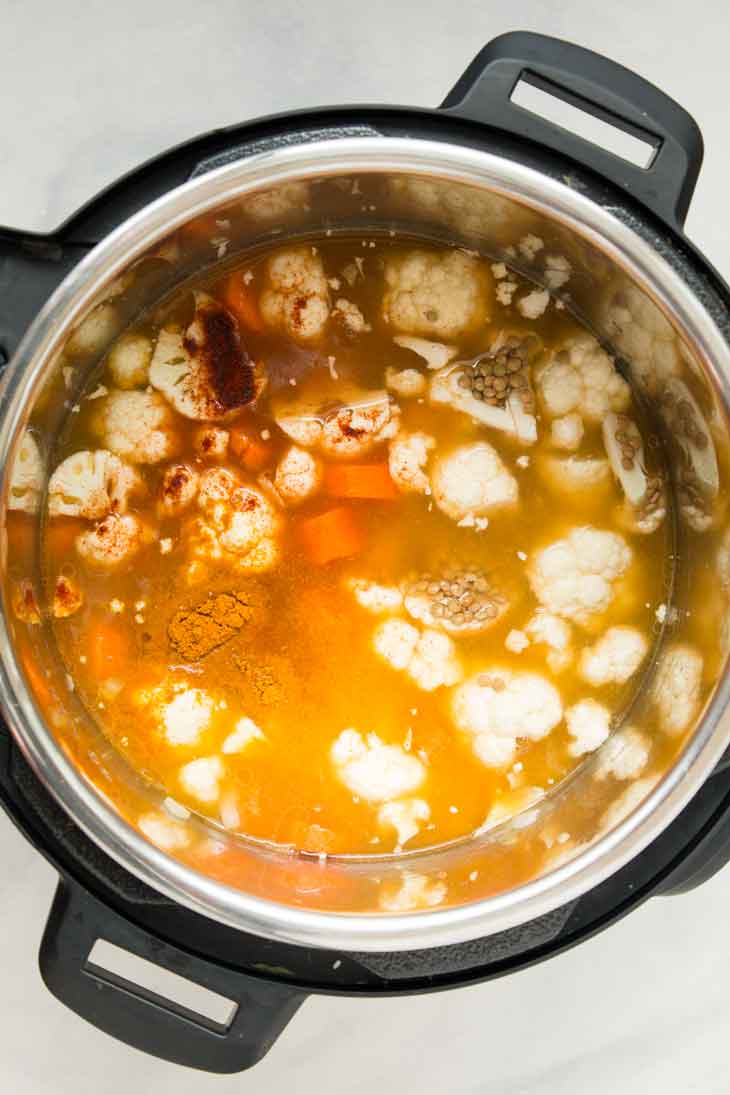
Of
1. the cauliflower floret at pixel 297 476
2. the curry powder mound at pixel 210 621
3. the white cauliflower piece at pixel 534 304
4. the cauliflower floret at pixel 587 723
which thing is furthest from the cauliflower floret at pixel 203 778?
the white cauliflower piece at pixel 534 304

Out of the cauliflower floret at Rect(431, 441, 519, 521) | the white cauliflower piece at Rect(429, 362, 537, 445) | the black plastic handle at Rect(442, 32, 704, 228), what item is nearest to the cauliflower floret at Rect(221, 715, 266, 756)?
the cauliflower floret at Rect(431, 441, 519, 521)

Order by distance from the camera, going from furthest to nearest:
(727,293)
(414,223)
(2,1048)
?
(2,1048) < (414,223) < (727,293)

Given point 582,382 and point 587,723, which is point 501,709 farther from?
point 582,382

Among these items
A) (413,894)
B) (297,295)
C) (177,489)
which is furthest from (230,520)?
(413,894)

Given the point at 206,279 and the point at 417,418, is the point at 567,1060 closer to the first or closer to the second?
the point at 417,418

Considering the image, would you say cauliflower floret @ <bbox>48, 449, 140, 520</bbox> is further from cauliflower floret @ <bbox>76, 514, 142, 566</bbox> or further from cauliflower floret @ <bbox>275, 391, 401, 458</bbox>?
cauliflower floret @ <bbox>275, 391, 401, 458</bbox>

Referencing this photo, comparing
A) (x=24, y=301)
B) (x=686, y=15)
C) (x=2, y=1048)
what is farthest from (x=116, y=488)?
→ (x=686, y=15)
